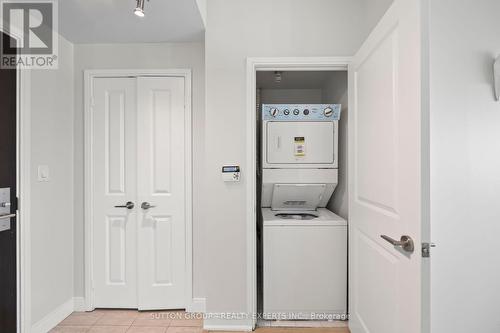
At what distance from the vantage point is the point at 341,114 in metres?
2.56

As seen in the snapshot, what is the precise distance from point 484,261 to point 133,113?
106 inches

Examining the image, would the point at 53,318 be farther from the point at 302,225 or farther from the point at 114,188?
the point at 302,225

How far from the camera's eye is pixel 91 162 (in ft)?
7.91

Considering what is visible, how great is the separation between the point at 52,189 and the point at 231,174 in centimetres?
143

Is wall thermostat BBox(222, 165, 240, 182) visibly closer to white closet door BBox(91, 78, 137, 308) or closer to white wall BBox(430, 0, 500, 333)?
white closet door BBox(91, 78, 137, 308)

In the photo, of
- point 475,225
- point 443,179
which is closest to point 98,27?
point 443,179

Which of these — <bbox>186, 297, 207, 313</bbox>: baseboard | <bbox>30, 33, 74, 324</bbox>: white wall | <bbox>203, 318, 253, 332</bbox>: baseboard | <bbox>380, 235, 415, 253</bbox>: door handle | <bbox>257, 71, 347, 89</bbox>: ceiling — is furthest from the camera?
<bbox>257, 71, 347, 89</bbox>: ceiling

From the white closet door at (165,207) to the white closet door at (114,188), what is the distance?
0.13 metres

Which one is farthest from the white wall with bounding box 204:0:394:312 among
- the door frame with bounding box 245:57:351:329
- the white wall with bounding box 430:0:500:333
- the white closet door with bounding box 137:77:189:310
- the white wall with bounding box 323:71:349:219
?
the white wall with bounding box 430:0:500:333

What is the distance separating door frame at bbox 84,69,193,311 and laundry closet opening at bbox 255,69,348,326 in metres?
0.64

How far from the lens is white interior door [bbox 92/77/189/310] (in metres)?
2.39

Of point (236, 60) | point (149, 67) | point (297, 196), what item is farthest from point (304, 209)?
point (149, 67)

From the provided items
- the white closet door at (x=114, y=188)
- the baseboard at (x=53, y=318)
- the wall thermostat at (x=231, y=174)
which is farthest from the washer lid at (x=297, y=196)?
the baseboard at (x=53, y=318)

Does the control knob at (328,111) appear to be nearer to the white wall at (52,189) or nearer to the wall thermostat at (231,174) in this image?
the wall thermostat at (231,174)
